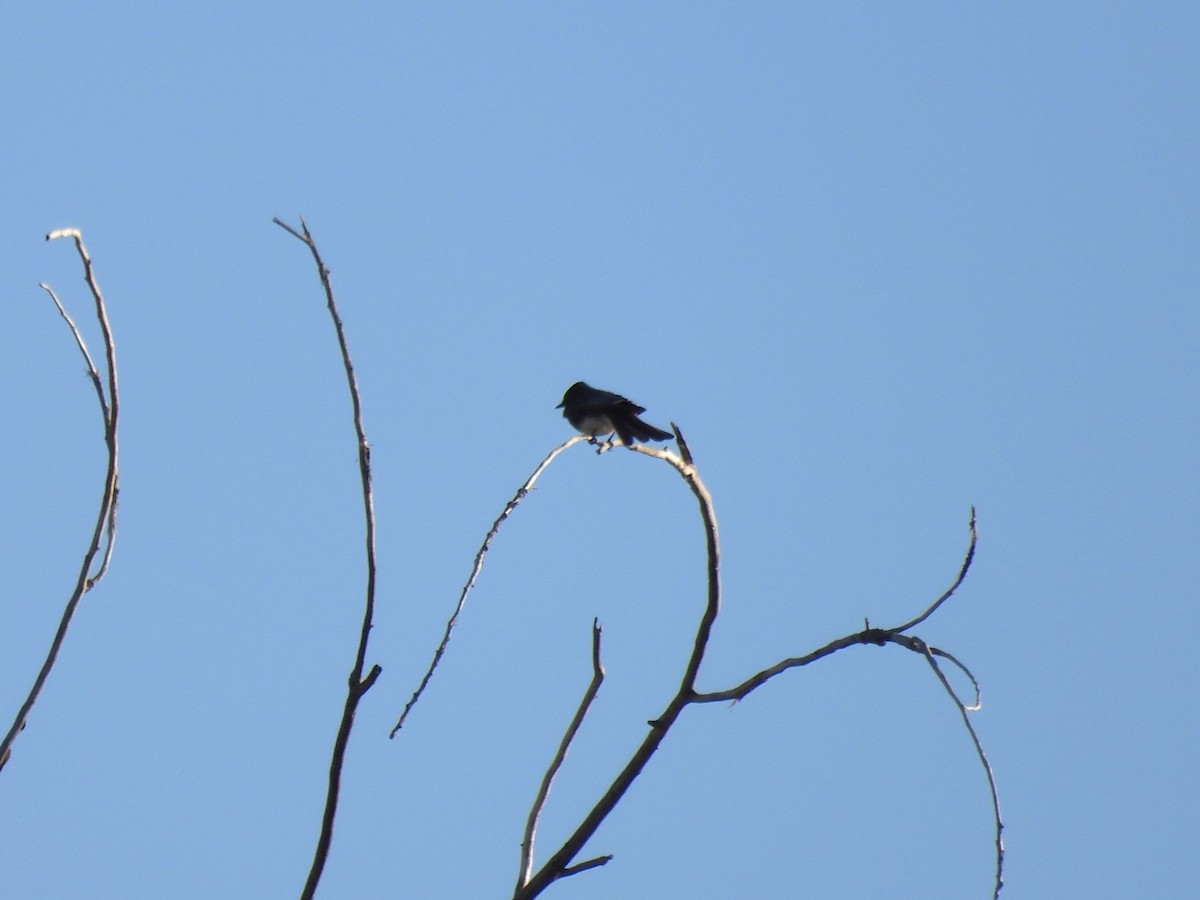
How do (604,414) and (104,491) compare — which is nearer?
(104,491)

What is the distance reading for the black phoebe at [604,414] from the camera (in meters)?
8.93

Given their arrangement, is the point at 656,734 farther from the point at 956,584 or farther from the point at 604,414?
the point at 604,414

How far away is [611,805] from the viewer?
312cm

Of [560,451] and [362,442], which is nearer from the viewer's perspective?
[362,442]

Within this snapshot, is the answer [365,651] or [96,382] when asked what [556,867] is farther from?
[96,382]

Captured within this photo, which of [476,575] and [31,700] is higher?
[476,575]

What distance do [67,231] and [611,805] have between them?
1653mm

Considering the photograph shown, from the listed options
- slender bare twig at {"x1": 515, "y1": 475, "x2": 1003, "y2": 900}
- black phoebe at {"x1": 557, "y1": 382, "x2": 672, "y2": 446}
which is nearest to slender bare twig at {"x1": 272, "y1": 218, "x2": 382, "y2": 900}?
slender bare twig at {"x1": 515, "y1": 475, "x2": 1003, "y2": 900}

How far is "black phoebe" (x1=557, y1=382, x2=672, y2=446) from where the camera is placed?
893cm

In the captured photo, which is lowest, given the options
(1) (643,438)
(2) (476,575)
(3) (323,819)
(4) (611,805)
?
(3) (323,819)

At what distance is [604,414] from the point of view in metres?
9.72

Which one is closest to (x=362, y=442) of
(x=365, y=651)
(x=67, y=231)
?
(x=365, y=651)

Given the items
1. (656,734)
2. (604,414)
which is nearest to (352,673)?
(656,734)

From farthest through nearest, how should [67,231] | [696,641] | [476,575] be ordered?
[696,641] → [476,575] → [67,231]
